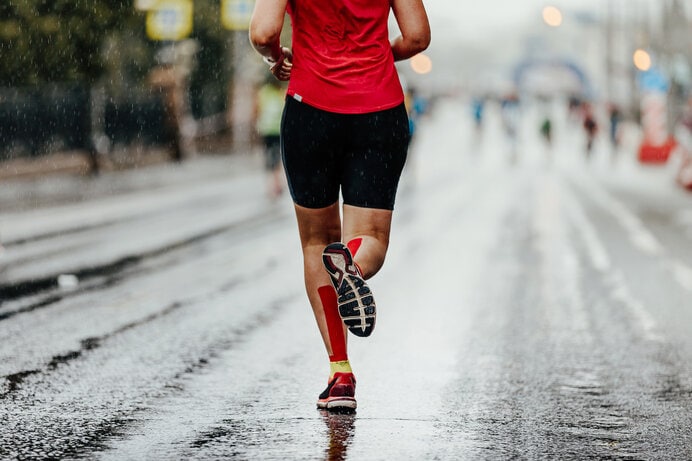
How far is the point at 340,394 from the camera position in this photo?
16.4 ft

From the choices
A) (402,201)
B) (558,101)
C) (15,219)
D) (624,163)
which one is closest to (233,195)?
(402,201)

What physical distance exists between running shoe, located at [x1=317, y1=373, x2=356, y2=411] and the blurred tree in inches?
713

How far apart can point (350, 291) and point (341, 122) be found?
2.19 ft

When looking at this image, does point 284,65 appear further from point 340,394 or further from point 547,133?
point 547,133

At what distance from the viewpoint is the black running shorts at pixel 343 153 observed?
4.89 m

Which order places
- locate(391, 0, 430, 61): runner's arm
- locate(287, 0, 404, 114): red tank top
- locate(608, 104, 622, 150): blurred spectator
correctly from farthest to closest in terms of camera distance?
locate(608, 104, 622, 150): blurred spectator < locate(391, 0, 430, 61): runner's arm < locate(287, 0, 404, 114): red tank top

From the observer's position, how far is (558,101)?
137 m

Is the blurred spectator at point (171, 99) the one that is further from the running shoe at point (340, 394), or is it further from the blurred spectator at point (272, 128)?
the running shoe at point (340, 394)

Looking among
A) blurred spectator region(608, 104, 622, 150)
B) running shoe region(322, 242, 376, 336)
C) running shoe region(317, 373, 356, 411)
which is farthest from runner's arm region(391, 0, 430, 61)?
blurred spectator region(608, 104, 622, 150)

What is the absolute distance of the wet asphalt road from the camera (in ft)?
15.2

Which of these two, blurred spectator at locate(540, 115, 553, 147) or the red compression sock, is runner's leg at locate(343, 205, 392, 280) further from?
blurred spectator at locate(540, 115, 553, 147)

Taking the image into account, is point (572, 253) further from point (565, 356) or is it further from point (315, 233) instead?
point (315, 233)

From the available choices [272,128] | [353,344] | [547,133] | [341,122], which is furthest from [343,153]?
[547,133]

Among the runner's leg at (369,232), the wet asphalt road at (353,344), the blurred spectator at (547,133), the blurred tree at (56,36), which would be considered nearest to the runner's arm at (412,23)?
the runner's leg at (369,232)
